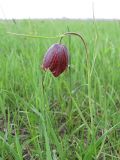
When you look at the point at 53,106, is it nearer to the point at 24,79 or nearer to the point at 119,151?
the point at 24,79

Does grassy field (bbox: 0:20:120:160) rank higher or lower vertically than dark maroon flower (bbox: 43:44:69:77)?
lower

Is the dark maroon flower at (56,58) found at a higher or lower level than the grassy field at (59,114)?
higher

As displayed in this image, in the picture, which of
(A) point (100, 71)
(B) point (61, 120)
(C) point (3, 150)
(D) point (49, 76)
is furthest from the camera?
(A) point (100, 71)

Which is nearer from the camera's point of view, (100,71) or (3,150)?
(3,150)

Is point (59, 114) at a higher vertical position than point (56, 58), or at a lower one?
lower

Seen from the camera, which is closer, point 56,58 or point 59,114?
point 56,58

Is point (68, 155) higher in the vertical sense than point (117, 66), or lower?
lower

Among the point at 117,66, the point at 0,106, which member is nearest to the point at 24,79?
the point at 0,106

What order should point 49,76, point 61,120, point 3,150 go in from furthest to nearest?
point 49,76, point 61,120, point 3,150
